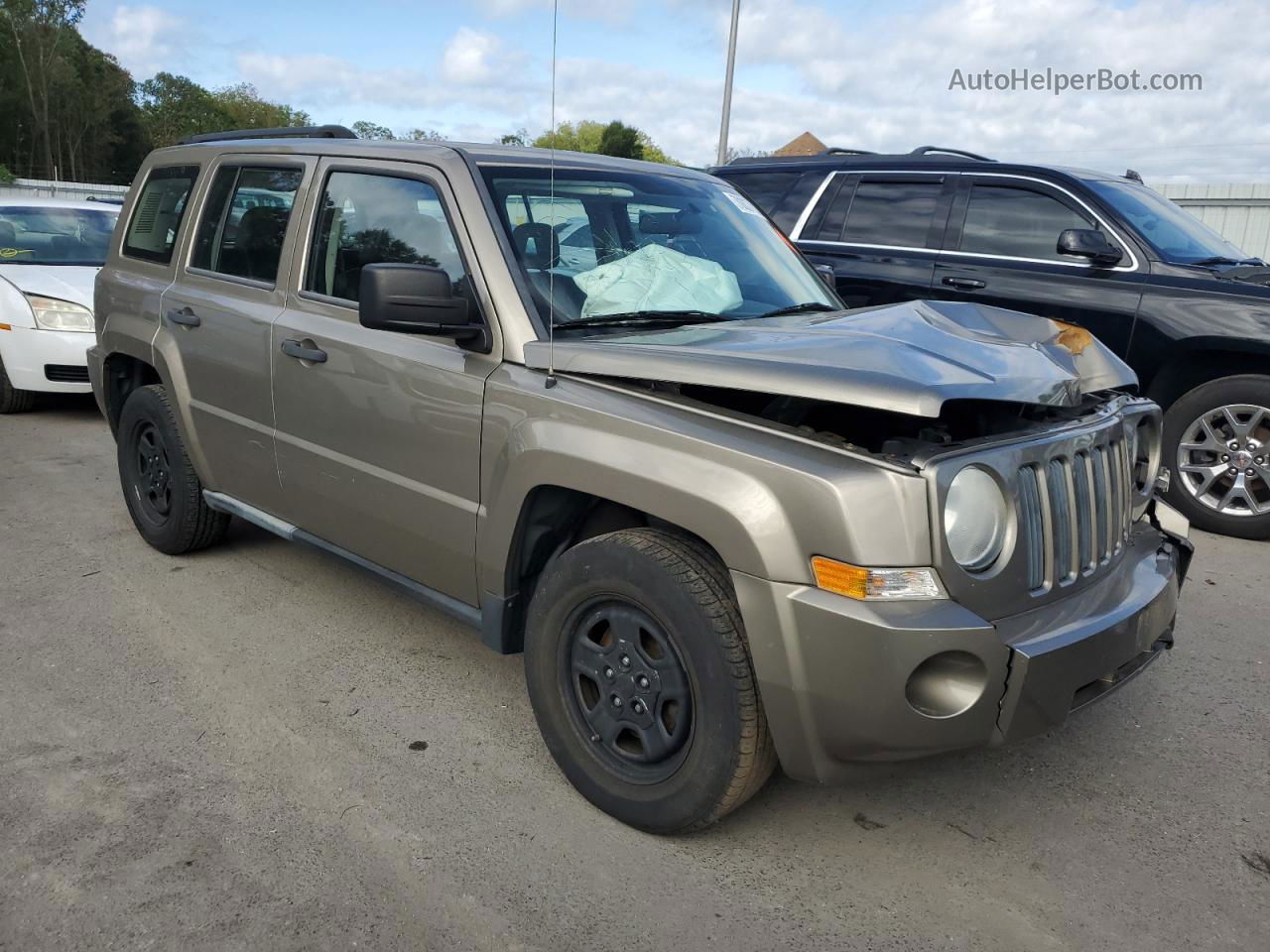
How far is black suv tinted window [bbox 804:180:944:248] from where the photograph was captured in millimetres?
6836

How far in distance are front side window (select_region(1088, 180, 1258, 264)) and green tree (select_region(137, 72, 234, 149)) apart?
7923 cm

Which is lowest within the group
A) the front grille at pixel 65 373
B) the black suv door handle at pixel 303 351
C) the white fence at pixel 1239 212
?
the front grille at pixel 65 373

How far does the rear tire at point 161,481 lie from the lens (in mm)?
4691

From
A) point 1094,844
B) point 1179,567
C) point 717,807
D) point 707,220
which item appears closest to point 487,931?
point 717,807

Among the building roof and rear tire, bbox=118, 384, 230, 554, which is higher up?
the building roof

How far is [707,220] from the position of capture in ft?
12.8

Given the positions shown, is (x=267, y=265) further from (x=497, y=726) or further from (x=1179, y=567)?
(x=1179, y=567)

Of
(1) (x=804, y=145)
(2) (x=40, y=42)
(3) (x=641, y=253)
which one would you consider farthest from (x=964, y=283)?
(2) (x=40, y=42)

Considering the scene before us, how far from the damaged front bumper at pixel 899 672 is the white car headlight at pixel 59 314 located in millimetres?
7018

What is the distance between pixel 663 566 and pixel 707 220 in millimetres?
1727

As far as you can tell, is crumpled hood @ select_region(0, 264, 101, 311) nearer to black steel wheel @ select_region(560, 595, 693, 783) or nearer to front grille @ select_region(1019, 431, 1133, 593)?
→ black steel wheel @ select_region(560, 595, 693, 783)

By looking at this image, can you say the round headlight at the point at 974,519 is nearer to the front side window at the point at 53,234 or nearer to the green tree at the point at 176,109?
the front side window at the point at 53,234

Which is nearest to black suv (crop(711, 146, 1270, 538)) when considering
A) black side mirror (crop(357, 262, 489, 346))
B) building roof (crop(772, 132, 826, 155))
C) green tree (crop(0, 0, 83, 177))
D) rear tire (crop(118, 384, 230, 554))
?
black side mirror (crop(357, 262, 489, 346))

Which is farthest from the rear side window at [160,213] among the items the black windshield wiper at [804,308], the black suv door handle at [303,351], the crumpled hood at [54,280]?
the crumpled hood at [54,280]
